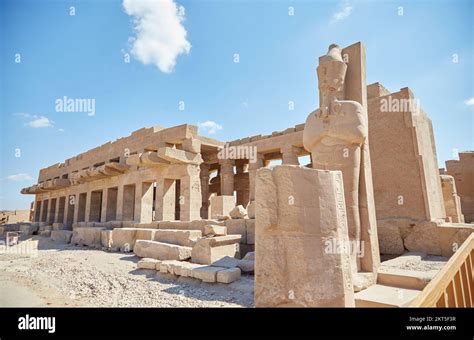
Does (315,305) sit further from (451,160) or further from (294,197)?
(451,160)

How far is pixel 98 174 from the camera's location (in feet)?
41.2

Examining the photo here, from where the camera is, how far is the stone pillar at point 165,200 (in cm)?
1016

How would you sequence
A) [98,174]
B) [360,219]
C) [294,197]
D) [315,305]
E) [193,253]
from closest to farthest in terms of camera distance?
[315,305]
[294,197]
[360,219]
[193,253]
[98,174]

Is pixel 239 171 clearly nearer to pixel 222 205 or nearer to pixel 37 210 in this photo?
pixel 222 205

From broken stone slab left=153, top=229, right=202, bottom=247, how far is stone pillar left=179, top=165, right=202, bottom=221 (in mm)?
2419

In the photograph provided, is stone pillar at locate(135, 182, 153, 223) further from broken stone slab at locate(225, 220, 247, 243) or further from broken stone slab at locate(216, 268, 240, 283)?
broken stone slab at locate(216, 268, 240, 283)

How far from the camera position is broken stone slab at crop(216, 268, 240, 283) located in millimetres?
4434

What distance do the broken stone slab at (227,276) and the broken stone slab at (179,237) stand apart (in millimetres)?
1662

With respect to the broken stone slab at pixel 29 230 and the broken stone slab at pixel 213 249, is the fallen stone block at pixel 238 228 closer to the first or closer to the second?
the broken stone slab at pixel 213 249

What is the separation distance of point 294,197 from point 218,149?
11.0 metres

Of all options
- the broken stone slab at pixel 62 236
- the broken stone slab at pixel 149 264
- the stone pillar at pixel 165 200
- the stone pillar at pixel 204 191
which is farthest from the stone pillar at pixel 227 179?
the broken stone slab at pixel 149 264
